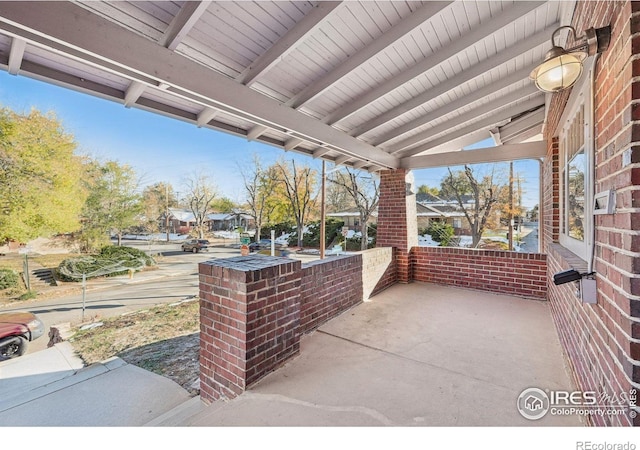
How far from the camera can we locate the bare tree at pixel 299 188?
A: 61.4 feet

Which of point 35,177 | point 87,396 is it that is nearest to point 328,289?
point 87,396

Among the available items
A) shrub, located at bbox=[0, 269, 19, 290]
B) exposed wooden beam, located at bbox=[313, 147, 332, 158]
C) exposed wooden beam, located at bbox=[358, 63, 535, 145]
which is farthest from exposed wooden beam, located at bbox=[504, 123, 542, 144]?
shrub, located at bbox=[0, 269, 19, 290]

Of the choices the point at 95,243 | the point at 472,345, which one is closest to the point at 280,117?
the point at 472,345

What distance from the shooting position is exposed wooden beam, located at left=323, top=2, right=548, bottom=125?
228cm

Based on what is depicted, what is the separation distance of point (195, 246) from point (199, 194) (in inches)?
170

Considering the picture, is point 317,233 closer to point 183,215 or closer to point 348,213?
point 348,213

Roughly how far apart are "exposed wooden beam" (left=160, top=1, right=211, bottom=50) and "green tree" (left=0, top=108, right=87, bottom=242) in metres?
11.0

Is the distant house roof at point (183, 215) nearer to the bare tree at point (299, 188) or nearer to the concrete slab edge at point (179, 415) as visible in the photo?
the bare tree at point (299, 188)

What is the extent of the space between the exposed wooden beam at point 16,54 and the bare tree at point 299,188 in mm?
16967

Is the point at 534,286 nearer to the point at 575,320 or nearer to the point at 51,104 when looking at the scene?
the point at 575,320

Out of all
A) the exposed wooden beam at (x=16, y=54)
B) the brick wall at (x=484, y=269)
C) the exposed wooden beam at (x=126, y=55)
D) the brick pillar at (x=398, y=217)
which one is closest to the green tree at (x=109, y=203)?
the exposed wooden beam at (x=16, y=54)

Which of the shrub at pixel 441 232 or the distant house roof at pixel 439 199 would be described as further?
the shrub at pixel 441 232

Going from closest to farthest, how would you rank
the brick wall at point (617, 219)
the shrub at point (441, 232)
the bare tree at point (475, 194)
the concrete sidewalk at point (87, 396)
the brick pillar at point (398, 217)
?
the brick wall at point (617, 219), the concrete sidewalk at point (87, 396), the brick pillar at point (398, 217), the bare tree at point (475, 194), the shrub at point (441, 232)

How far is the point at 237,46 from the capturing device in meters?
2.23
